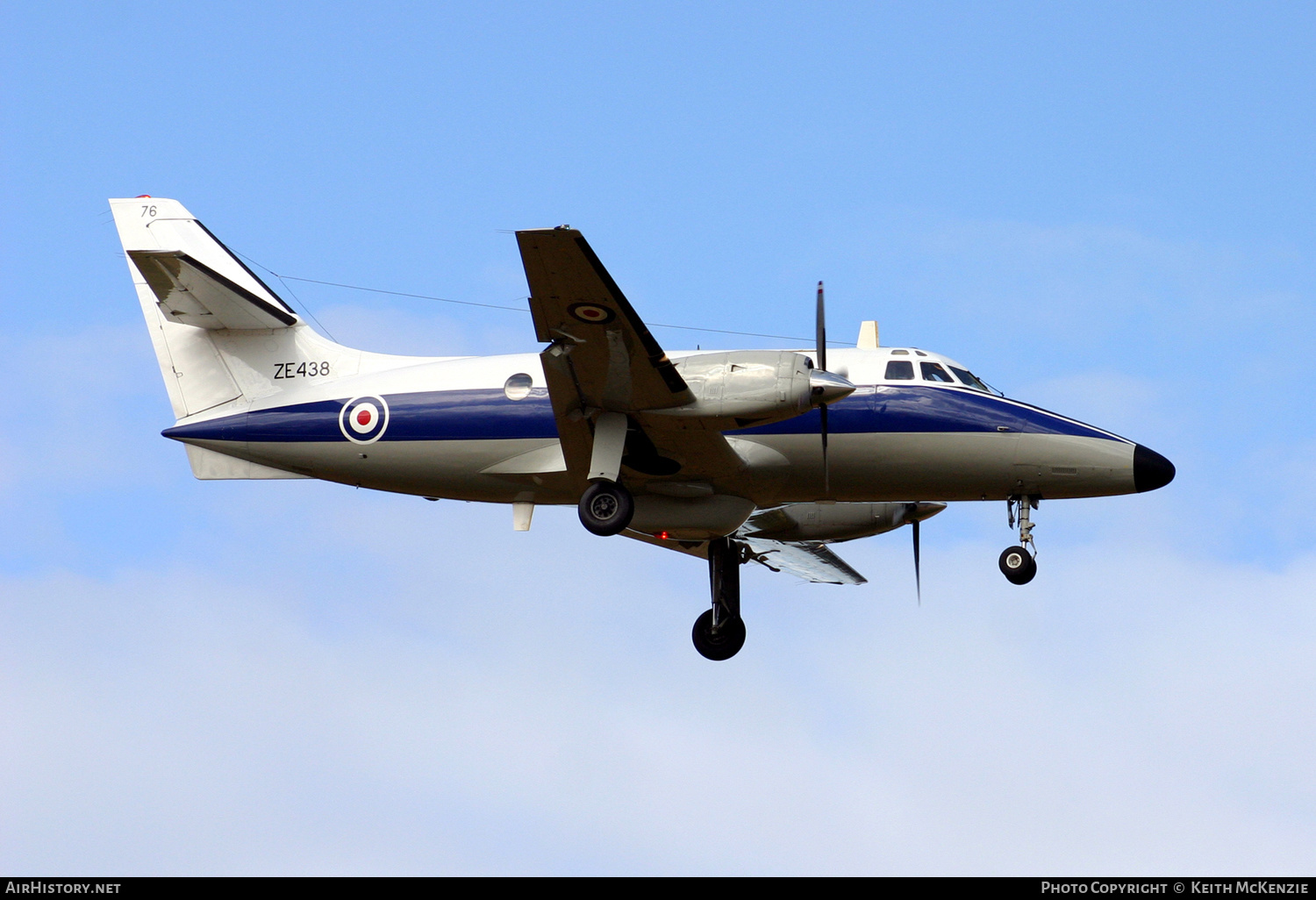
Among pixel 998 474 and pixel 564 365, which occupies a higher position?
pixel 564 365

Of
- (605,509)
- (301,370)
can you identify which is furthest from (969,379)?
(301,370)

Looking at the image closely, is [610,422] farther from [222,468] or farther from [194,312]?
[194,312]

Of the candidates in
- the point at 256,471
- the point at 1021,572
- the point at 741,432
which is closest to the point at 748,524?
the point at 741,432

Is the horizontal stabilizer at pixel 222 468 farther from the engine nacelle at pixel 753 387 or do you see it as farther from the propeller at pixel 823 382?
the propeller at pixel 823 382

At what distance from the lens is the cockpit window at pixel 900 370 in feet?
69.9

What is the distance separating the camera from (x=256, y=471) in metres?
22.8

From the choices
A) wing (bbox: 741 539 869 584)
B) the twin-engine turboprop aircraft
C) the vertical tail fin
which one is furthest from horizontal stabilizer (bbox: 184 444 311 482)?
wing (bbox: 741 539 869 584)

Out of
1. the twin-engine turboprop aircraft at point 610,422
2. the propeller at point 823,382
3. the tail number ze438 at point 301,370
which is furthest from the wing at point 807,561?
the tail number ze438 at point 301,370

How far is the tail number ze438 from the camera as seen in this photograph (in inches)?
904
